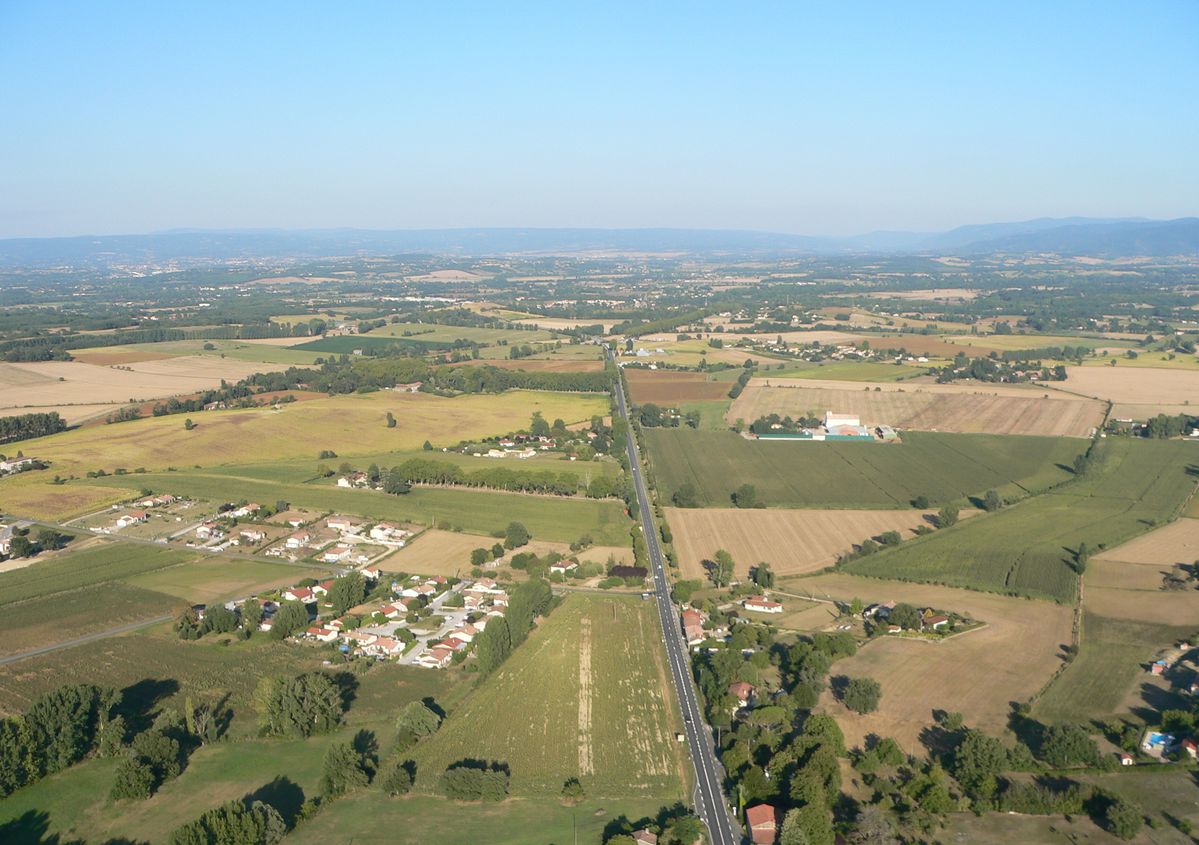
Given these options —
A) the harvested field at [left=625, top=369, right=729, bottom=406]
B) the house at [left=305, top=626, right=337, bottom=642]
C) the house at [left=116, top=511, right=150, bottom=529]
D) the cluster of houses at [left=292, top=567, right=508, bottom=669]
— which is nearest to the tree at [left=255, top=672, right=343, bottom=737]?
the cluster of houses at [left=292, top=567, right=508, bottom=669]

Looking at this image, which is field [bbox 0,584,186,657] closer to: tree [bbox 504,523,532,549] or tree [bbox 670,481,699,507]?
tree [bbox 504,523,532,549]

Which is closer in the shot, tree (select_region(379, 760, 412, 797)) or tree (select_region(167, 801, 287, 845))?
tree (select_region(167, 801, 287, 845))

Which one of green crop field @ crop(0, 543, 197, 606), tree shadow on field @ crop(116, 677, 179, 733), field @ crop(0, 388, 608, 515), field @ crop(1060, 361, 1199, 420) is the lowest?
tree shadow on field @ crop(116, 677, 179, 733)

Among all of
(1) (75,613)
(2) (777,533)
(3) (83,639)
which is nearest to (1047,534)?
(2) (777,533)

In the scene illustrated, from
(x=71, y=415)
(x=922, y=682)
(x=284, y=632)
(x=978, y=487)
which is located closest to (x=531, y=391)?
(x=71, y=415)

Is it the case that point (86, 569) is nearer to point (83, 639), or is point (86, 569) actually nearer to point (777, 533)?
point (83, 639)

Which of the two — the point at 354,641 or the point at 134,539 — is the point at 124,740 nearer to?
the point at 354,641
